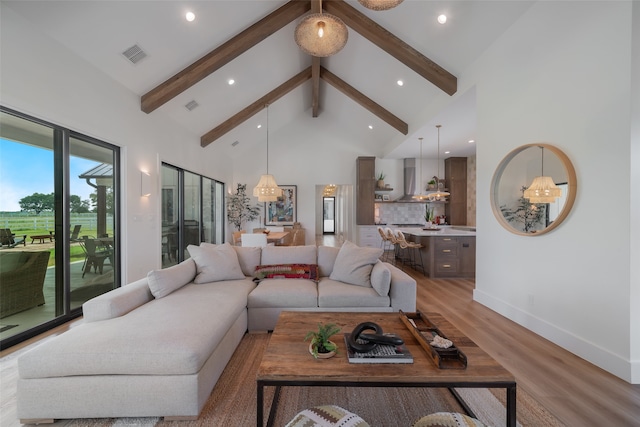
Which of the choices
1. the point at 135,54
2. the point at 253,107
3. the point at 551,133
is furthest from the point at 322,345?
the point at 253,107

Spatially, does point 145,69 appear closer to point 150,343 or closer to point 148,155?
point 148,155

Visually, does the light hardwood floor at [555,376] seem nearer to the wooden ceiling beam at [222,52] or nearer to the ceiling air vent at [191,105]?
the wooden ceiling beam at [222,52]

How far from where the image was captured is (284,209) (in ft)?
29.4

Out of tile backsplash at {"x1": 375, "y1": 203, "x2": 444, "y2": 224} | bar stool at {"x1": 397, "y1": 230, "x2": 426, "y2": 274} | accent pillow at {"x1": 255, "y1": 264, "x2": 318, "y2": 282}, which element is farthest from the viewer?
tile backsplash at {"x1": 375, "y1": 203, "x2": 444, "y2": 224}

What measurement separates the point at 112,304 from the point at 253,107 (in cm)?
556

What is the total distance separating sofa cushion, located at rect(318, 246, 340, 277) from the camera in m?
3.39

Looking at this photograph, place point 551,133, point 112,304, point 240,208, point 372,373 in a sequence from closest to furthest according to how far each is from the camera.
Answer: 1. point 372,373
2. point 112,304
3. point 551,133
4. point 240,208

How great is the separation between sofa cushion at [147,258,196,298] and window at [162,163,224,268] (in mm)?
2676

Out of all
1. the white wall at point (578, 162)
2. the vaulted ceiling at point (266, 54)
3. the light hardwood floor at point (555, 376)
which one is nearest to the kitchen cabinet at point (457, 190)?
the vaulted ceiling at point (266, 54)

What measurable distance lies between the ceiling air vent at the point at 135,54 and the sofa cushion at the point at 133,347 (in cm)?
327

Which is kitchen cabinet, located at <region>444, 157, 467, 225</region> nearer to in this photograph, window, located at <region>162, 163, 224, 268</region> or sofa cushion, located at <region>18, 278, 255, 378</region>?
window, located at <region>162, 163, 224, 268</region>

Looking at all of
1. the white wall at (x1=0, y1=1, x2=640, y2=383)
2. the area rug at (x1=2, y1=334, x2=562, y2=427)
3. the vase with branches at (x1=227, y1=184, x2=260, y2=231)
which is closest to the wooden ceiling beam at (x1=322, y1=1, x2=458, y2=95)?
the white wall at (x1=0, y1=1, x2=640, y2=383)

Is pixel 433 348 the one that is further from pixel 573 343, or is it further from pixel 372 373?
pixel 573 343

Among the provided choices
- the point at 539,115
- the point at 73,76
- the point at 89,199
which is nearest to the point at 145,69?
the point at 73,76
